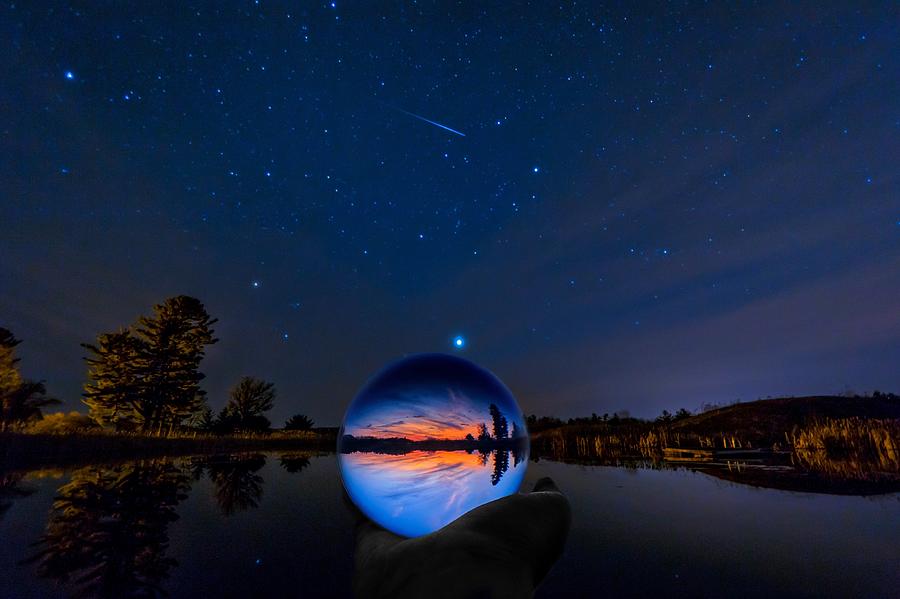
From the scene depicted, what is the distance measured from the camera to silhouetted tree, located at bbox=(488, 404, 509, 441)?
334cm

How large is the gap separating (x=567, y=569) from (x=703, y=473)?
9.39 meters

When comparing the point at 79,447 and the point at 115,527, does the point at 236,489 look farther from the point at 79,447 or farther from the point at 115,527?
the point at 79,447

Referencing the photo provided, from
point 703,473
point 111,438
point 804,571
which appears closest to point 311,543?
point 804,571

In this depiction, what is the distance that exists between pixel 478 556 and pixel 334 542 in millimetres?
3946

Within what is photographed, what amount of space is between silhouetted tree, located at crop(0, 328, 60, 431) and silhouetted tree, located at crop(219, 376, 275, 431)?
55.4 ft

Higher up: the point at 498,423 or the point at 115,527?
the point at 498,423

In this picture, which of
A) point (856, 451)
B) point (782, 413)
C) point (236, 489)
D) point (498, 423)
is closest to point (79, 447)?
point (236, 489)

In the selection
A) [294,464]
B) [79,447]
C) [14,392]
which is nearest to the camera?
[294,464]

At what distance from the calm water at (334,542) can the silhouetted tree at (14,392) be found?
2358cm

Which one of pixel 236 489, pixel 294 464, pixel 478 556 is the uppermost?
pixel 478 556

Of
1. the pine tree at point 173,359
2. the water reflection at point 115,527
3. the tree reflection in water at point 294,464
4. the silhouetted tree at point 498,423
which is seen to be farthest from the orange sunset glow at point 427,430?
the pine tree at point 173,359

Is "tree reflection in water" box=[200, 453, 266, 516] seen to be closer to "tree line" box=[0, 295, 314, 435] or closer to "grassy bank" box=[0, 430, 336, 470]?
"grassy bank" box=[0, 430, 336, 470]

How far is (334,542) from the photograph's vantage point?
4.68 metres

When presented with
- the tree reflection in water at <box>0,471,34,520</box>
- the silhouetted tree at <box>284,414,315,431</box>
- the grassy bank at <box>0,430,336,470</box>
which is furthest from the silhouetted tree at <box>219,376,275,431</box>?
the tree reflection in water at <box>0,471,34,520</box>
